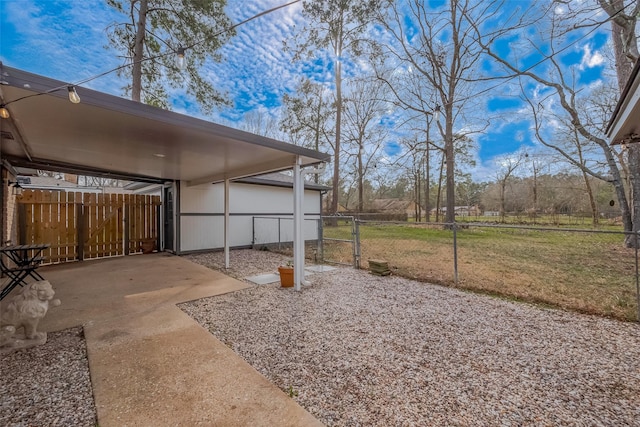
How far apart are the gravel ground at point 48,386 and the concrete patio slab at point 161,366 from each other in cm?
8

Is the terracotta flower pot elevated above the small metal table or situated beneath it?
situated beneath

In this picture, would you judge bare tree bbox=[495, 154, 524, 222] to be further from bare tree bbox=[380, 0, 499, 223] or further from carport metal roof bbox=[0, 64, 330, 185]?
carport metal roof bbox=[0, 64, 330, 185]

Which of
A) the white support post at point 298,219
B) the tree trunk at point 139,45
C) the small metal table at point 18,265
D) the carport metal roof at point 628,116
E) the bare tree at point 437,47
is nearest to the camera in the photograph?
the carport metal roof at point 628,116

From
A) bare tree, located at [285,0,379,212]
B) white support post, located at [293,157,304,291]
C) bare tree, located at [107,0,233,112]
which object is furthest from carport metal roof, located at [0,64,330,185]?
bare tree, located at [285,0,379,212]

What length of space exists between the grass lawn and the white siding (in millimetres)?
2297

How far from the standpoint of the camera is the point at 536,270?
596 cm

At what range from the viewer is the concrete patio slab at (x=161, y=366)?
1817 mm

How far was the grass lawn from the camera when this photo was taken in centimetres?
420

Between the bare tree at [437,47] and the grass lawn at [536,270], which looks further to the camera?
the bare tree at [437,47]

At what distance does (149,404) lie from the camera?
1.92 m

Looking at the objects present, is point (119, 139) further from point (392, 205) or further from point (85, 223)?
point (392, 205)

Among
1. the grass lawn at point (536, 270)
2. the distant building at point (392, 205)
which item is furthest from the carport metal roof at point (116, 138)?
the distant building at point (392, 205)

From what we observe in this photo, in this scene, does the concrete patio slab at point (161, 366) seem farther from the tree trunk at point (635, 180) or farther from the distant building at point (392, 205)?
the distant building at point (392, 205)

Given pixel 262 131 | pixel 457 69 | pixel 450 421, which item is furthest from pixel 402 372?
pixel 262 131
